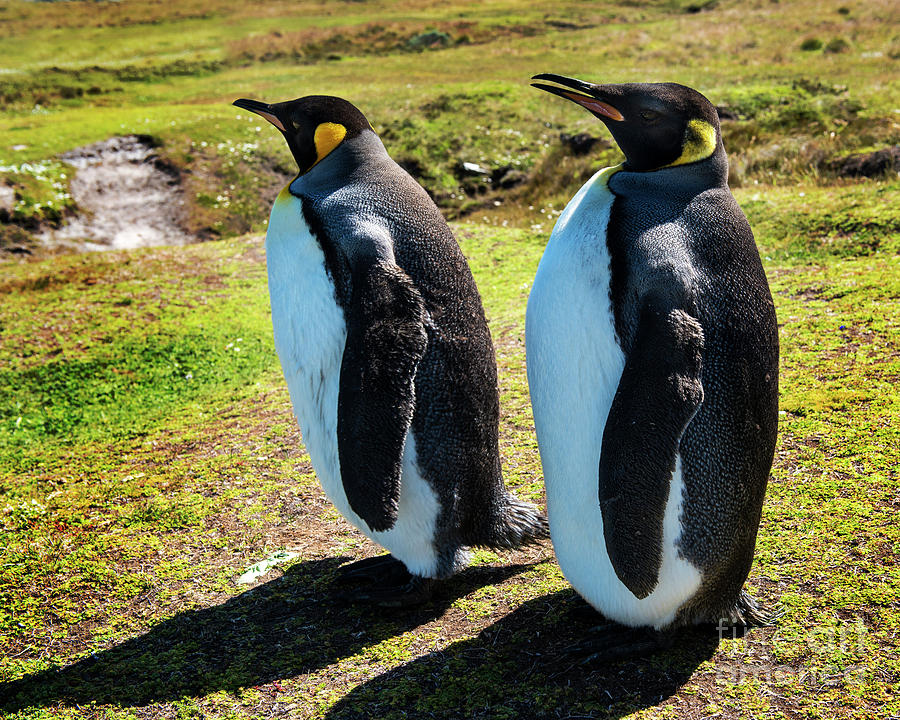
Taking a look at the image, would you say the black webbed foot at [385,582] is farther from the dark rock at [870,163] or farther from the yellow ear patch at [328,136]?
the dark rock at [870,163]

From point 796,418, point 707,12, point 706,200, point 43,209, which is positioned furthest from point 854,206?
point 707,12

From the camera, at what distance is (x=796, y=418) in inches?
157

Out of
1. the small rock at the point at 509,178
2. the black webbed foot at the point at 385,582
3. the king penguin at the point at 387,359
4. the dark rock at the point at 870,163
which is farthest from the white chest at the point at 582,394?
the small rock at the point at 509,178

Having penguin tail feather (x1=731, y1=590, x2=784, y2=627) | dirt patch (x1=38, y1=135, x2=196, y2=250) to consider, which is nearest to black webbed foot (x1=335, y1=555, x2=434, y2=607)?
penguin tail feather (x1=731, y1=590, x2=784, y2=627)

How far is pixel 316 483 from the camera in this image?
Result: 399cm

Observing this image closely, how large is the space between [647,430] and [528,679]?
0.93m

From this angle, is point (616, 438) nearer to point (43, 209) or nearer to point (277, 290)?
point (277, 290)

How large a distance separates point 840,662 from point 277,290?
230cm

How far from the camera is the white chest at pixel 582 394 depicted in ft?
7.73

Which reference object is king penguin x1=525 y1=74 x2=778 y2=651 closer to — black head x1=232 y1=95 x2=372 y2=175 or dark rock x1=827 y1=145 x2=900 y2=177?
black head x1=232 y1=95 x2=372 y2=175

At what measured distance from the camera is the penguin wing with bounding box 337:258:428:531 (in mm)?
2537

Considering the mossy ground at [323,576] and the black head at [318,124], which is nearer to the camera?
the mossy ground at [323,576]

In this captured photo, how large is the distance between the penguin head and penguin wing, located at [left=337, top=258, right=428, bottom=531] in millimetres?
913

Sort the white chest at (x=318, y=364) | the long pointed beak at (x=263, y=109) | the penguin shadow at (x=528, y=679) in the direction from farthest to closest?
the long pointed beak at (x=263, y=109)
the white chest at (x=318, y=364)
the penguin shadow at (x=528, y=679)
